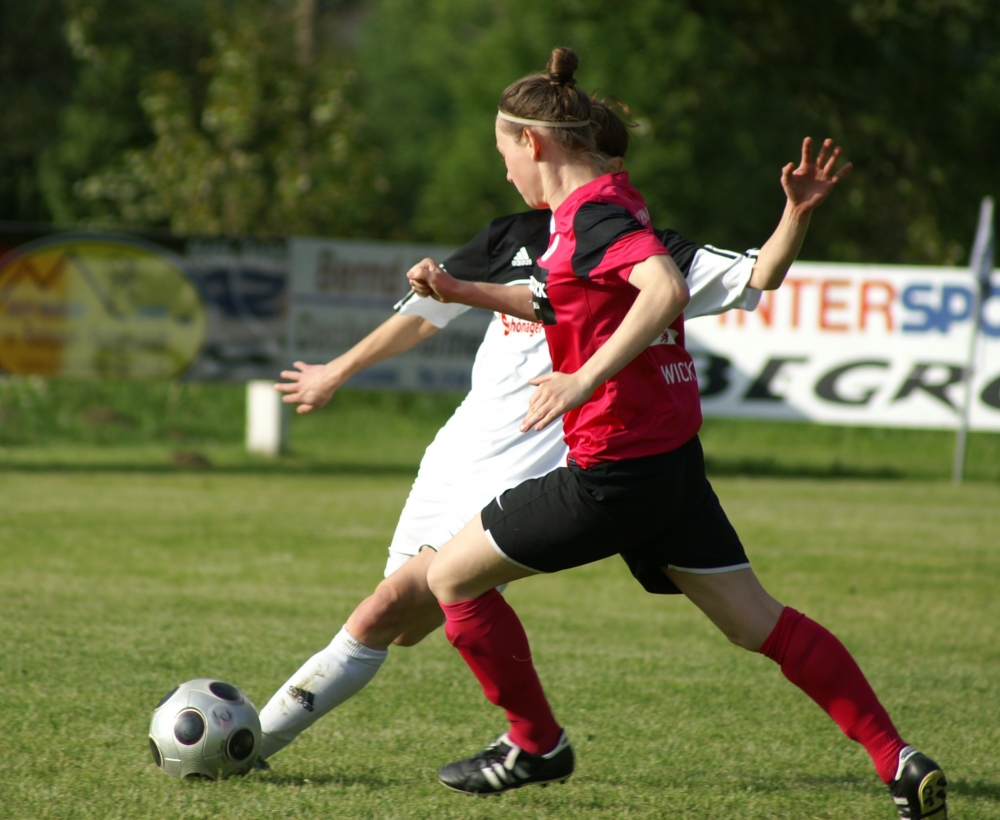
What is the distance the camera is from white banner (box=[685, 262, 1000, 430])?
43.6 ft

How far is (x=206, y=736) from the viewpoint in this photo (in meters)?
3.68

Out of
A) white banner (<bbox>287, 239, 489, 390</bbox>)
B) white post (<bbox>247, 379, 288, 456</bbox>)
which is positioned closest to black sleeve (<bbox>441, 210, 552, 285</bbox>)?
white banner (<bbox>287, 239, 489, 390</bbox>)

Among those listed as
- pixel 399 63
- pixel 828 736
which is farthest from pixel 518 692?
pixel 399 63

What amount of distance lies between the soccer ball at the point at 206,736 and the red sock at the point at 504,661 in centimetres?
73

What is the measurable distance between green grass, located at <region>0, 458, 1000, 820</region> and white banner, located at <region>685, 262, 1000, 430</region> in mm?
3133

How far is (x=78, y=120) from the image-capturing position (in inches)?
1091

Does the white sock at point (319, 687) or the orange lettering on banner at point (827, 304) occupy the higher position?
the orange lettering on banner at point (827, 304)

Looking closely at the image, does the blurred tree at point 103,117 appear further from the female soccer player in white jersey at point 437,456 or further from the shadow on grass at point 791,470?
the female soccer player in white jersey at point 437,456

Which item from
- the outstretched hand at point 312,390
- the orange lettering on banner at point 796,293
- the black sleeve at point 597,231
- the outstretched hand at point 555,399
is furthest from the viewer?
the orange lettering on banner at point 796,293

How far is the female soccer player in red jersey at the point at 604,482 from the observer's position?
312cm

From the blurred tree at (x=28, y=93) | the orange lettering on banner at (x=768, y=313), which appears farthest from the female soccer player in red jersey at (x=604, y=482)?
the blurred tree at (x=28, y=93)

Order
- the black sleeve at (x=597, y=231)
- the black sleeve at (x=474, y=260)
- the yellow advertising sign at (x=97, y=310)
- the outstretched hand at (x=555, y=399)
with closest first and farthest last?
1. the outstretched hand at (x=555, y=399)
2. the black sleeve at (x=597, y=231)
3. the black sleeve at (x=474, y=260)
4. the yellow advertising sign at (x=97, y=310)

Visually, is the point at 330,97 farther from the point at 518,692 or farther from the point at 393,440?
the point at 518,692

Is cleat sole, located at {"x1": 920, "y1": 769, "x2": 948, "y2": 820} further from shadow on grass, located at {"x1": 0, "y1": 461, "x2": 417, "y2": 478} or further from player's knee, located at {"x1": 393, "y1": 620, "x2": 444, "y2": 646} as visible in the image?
shadow on grass, located at {"x1": 0, "y1": 461, "x2": 417, "y2": 478}
